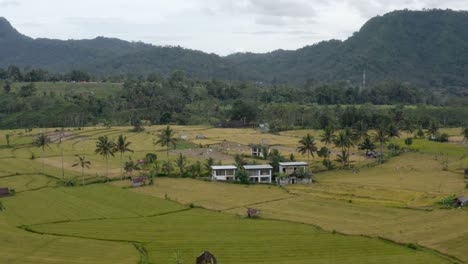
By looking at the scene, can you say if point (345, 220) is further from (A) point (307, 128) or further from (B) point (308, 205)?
(A) point (307, 128)

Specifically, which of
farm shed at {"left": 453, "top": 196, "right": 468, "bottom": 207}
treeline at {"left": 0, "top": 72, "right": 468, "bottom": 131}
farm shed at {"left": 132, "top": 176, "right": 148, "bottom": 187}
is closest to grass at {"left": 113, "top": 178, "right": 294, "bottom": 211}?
farm shed at {"left": 132, "top": 176, "right": 148, "bottom": 187}

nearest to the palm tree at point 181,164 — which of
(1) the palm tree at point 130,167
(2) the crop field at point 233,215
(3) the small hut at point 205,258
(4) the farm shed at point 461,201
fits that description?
(2) the crop field at point 233,215

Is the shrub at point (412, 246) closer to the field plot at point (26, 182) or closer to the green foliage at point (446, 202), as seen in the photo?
the green foliage at point (446, 202)

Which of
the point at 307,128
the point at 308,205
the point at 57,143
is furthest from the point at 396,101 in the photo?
the point at 308,205

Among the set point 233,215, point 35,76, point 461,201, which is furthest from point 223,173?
point 35,76

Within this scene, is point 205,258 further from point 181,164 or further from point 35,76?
point 35,76

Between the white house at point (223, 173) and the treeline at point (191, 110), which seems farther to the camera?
the treeline at point (191, 110)
